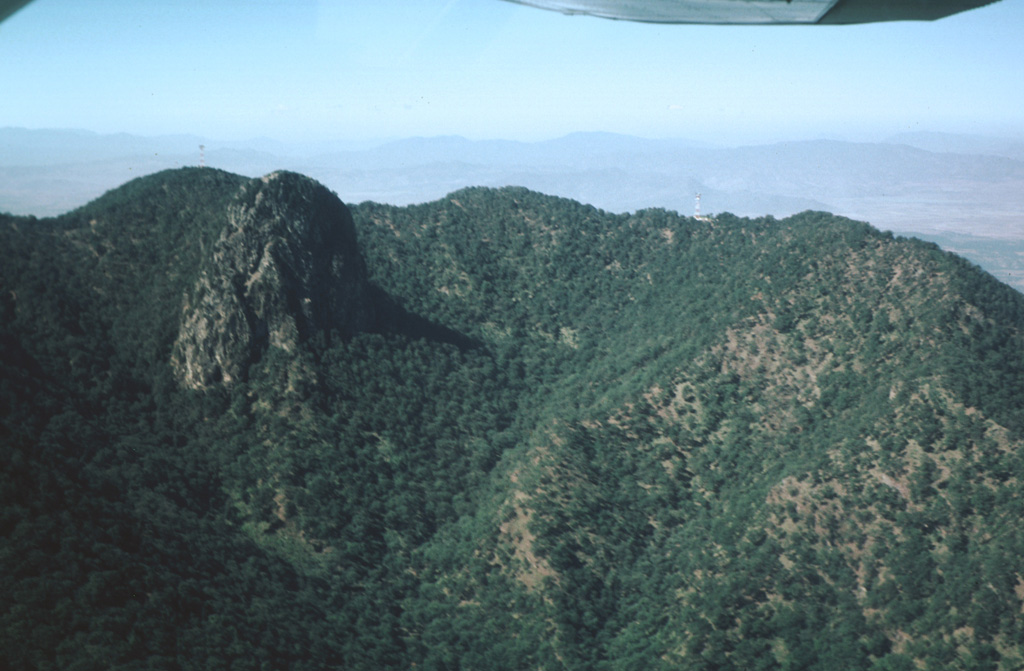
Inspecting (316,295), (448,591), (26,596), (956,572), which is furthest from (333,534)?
(956,572)


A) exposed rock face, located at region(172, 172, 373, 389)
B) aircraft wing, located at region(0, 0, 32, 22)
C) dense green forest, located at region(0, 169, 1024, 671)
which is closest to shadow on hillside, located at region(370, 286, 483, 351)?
dense green forest, located at region(0, 169, 1024, 671)

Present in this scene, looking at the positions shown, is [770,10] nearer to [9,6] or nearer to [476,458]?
[9,6]

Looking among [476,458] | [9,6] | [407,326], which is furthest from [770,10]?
→ [407,326]

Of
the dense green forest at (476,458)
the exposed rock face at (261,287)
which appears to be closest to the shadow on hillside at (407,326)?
the dense green forest at (476,458)

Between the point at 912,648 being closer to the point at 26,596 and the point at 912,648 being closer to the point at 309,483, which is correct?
the point at 309,483

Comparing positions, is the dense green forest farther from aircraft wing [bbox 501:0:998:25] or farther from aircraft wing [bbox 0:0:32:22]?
aircraft wing [bbox 501:0:998:25]

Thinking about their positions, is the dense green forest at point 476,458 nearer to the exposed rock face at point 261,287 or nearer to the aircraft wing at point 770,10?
the exposed rock face at point 261,287
